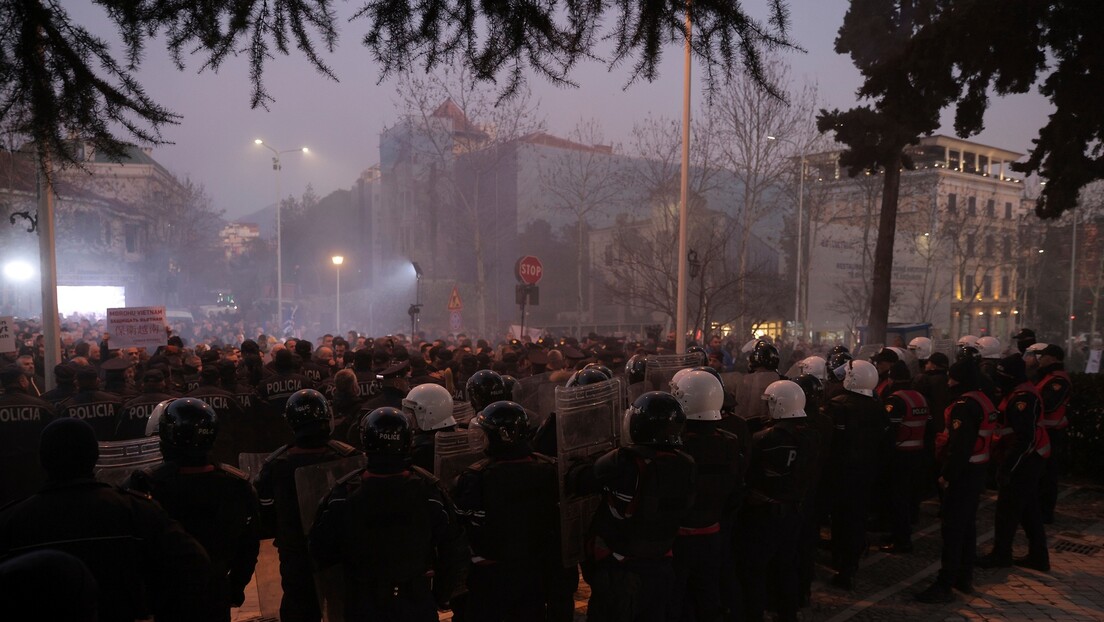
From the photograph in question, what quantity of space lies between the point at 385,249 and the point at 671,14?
64.0 meters

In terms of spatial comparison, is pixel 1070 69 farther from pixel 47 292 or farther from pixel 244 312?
pixel 244 312

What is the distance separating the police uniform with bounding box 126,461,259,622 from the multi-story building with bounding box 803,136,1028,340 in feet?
99.1

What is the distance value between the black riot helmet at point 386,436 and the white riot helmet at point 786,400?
10.3 ft

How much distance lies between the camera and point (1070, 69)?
12.2 metres

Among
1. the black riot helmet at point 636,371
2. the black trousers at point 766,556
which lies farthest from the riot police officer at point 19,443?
the black trousers at point 766,556

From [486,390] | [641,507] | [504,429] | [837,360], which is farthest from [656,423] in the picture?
[837,360]

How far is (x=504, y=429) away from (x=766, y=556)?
269cm

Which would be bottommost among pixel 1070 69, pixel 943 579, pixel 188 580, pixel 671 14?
pixel 943 579

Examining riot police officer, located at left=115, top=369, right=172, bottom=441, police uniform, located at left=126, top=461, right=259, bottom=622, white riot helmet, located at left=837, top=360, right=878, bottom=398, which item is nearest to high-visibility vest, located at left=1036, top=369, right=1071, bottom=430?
white riot helmet, located at left=837, top=360, right=878, bottom=398

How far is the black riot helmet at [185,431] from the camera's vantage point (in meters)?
4.01

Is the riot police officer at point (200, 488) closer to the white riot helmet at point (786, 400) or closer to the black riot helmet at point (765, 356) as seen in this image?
the white riot helmet at point (786, 400)

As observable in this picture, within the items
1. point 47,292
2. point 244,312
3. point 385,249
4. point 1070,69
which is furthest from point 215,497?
point 385,249

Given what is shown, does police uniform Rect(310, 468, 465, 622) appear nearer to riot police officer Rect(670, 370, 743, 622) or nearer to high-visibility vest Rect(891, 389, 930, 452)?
riot police officer Rect(670, 370, 743, 622)

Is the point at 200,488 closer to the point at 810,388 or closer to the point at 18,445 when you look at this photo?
the point at 18,445
